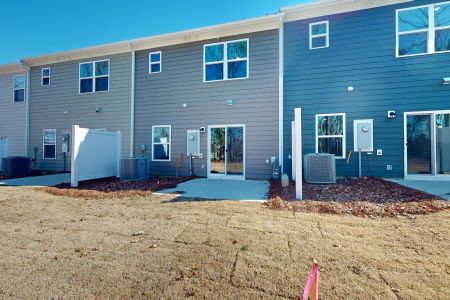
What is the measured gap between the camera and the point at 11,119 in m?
13.0

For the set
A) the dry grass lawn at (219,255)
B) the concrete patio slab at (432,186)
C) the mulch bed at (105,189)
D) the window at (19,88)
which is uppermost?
the window at (19,88)

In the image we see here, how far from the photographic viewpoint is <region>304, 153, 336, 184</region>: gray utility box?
717 cm

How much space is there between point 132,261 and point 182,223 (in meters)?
1.32

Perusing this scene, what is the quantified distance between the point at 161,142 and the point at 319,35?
282 inches

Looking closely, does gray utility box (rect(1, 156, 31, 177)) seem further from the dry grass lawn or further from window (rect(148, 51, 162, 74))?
the dry grass lawn

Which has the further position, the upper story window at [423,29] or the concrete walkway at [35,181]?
the concrete walkway at [35,181]

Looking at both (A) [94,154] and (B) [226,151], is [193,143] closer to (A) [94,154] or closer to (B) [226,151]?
(B) [226,151]

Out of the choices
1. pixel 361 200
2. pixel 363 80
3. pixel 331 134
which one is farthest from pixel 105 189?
pixel 363 80

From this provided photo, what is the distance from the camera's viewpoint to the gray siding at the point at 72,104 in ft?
35.4

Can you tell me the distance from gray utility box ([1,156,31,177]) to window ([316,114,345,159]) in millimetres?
12443

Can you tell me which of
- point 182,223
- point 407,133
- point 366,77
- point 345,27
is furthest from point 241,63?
point 182,223

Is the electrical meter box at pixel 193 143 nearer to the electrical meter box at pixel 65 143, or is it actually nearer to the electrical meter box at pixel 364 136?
the electrical meter box at pixel 364 136

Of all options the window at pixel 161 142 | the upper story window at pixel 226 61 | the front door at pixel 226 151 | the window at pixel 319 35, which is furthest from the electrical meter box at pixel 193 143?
the window at pixel 319 35

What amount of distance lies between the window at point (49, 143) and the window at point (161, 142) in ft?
18.7
